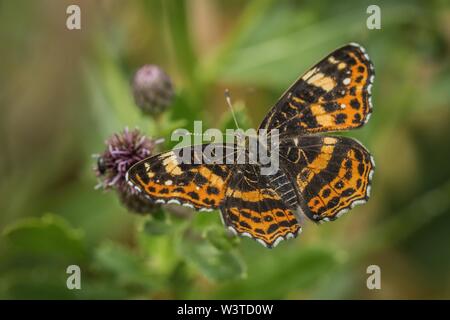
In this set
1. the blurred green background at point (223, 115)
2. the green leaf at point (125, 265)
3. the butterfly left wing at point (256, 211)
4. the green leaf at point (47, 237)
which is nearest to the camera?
the butterfly left wing at point (256, 211)

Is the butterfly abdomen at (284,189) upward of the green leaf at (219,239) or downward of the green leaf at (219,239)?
upward

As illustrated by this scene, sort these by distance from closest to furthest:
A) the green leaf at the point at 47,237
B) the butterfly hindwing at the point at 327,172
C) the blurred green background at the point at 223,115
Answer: the butterfly hindwing at the point at 327,172, the green leaf at the point at 47,237, the blurred green background at the point at 223,115

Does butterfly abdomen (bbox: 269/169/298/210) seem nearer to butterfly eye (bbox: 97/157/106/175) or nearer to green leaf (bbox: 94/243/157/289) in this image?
butterfly eye (bbox: 97/157/106/175)

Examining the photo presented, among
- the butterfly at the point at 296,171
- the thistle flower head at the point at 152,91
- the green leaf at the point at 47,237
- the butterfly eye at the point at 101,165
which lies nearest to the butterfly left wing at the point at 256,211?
the butterfly at the point at 296,171

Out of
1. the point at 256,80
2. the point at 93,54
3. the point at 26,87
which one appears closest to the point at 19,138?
Result: the point at 26,87

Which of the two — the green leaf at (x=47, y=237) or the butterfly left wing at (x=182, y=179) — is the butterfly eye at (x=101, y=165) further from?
the green leaf at (x=47, y=237)

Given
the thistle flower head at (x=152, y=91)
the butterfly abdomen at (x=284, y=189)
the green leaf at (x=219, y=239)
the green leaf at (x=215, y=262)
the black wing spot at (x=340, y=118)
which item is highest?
the thistle flower head at (x=152, y=91)
